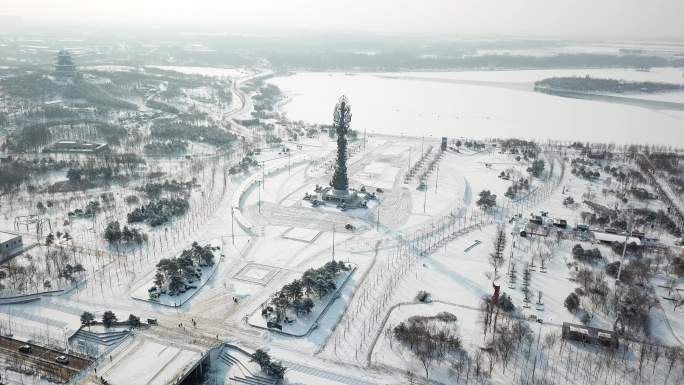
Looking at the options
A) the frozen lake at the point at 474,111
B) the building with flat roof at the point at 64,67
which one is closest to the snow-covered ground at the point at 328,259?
the frozen lake at the point at 474,111

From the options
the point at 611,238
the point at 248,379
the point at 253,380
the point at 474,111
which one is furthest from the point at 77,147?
the point at 474,111

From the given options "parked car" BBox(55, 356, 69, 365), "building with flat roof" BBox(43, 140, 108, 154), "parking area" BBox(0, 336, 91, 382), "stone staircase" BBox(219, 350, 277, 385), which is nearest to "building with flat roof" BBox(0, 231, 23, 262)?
"parking area" BBox(0, 336, 91, 382)

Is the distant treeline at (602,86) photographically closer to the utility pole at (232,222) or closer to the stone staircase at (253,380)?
the utility pole at (232,222)

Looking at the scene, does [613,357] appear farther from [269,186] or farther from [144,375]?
[269,186]

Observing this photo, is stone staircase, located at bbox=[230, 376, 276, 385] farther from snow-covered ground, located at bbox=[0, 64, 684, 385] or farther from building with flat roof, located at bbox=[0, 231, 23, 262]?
building with flat roof, located at bbox=[0, 231, 23, 262]

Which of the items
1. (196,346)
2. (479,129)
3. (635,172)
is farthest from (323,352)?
(479,129)

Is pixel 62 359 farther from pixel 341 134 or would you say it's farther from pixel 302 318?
pixel 341 134
